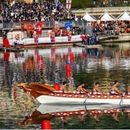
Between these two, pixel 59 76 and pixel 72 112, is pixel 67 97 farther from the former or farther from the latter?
pixel 59 76

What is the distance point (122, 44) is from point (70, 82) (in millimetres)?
46845

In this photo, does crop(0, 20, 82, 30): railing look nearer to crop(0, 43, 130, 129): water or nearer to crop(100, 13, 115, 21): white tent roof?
crop(0, 43, 130, 129): water

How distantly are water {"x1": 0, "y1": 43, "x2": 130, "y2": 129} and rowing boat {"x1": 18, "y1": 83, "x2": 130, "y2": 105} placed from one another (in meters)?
0.78

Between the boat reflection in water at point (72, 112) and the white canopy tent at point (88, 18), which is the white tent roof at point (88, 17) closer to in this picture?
the white canopy tent at point (88, 18)

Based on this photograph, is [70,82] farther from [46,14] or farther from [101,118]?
[46,14]

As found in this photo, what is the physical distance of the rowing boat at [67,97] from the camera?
57.8 metres

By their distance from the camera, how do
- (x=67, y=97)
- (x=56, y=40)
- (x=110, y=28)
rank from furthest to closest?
(x=110, y=28) → (x=56, y=40) → (x=67, y=97)

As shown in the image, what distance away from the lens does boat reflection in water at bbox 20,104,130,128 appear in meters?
53.5

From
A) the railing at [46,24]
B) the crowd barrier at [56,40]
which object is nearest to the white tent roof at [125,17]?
the railing at [46,24]

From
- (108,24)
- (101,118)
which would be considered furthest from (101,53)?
(101,118)

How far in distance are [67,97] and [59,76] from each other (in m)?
20.4

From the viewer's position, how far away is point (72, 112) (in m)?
56.5

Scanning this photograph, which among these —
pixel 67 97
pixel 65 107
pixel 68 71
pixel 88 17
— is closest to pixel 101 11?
pixel 88 17

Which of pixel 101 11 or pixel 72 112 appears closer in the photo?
pixel 72 112
